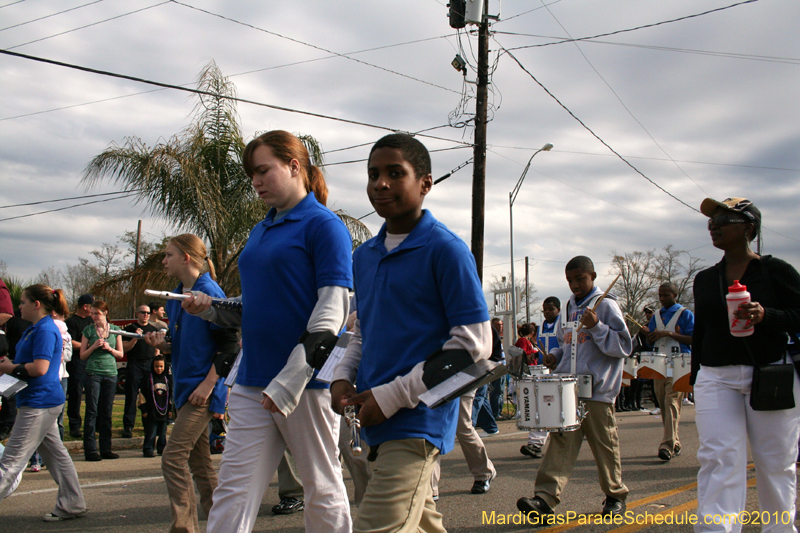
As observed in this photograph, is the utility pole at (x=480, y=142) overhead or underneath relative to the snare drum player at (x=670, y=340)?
overhead

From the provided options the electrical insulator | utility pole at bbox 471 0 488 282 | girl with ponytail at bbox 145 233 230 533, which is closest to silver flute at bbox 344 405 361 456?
girl with ponytail at bbox 145 233 230 533

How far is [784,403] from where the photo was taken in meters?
3.57

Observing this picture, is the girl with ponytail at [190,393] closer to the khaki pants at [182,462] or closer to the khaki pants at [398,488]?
the khaki pants at [182,462]

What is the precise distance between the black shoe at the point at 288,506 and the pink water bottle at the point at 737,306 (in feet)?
12.3

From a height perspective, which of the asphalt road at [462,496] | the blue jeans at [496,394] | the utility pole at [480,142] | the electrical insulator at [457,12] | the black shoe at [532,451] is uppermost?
the electrical insulator at [457,12]

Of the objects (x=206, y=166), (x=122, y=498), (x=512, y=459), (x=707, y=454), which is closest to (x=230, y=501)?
(x=707, y=454)

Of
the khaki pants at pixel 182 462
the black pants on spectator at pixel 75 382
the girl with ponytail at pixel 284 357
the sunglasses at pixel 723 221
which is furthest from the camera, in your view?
the black pants on spectator at pixel 75 382

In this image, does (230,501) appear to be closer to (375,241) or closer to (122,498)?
(375,241)

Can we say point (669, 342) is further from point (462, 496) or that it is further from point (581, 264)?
point (462, 496)

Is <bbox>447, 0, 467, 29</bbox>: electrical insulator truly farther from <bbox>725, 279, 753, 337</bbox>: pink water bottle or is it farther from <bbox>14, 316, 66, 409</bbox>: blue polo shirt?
<bbox>725, 279, 753, 337</bbox>: pink water bottle

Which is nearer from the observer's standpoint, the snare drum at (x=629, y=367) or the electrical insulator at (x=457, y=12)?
the snare drum at (x=629, y=367)

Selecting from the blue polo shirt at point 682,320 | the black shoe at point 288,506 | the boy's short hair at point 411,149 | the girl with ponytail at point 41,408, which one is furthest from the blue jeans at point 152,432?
the boy's short hair at point 411,149

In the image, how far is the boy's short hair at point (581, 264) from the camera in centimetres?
564

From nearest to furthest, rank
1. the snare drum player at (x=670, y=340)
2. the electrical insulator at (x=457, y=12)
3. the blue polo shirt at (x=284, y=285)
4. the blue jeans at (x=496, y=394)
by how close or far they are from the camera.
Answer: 1. the blue polo shirt at (x=284, y=285)
2. the snare drum player at (x=670, y=340)
3. the blue jeans at (x=496, y=394)
4. the electrical insulator at (x=457, y=12)
